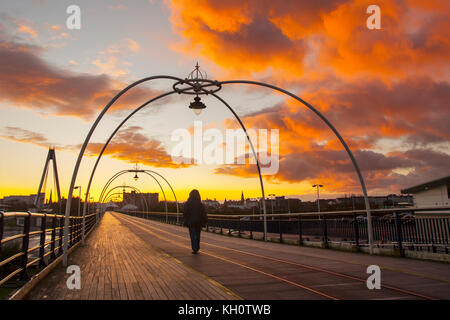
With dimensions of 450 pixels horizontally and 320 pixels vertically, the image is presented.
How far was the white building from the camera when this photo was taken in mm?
35116

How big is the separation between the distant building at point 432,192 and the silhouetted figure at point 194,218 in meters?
31.0

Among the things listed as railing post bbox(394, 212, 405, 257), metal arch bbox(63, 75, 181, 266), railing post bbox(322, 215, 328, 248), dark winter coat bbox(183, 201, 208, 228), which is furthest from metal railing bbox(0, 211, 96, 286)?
railing post bbox(394, 212, 405, 257)

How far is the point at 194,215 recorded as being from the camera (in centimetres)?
1202

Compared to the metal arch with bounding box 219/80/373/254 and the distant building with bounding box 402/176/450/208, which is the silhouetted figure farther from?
the distant building with bounding box 402/176/450/208

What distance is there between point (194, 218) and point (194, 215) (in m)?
0.11

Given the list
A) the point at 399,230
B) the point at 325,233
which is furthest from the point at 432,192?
the point at 399,230

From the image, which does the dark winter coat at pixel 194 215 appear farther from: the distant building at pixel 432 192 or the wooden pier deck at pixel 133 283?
the distant building at pixel 432 192

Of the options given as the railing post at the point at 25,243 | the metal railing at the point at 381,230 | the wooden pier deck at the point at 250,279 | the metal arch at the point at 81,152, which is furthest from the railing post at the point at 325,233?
the railing post at the point at 25,243

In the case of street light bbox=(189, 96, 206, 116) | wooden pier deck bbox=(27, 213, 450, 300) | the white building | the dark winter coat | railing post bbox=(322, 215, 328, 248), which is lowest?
wooden pier deck bbox=(27, 213, 450, 300)

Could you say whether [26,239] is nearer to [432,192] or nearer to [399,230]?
[399,230]

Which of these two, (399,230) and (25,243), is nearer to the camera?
(25,243)

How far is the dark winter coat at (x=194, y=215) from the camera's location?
39.3 feet
